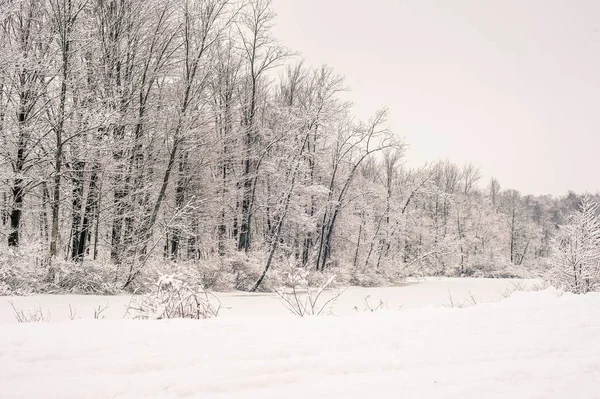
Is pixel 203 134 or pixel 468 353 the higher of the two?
pixel 203 134

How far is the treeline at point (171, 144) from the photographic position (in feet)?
38.2

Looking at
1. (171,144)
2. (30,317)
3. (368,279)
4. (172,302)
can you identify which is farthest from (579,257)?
(171,144)

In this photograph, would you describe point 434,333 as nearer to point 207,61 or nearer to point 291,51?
point 207,61

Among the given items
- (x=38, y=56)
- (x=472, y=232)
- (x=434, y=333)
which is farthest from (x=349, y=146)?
(x=472, y=232)

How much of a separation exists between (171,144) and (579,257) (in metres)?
16.2

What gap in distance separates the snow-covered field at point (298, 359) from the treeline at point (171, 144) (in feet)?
28.3

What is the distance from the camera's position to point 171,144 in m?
16.5

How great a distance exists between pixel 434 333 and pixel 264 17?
58.8ft

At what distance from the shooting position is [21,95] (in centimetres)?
1178

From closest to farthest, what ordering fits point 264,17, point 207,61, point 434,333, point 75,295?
point 434,333 → point 75,295 → point 207,61 → point 264,17

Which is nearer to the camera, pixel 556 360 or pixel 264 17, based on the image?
pixel 556 360

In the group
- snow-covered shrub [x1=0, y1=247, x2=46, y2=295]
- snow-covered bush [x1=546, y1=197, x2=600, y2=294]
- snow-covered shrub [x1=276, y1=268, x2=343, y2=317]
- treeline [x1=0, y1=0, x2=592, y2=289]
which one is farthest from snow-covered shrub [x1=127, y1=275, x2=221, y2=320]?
snow-covered bush [x1=546, y1=197, x2=600, y2=294]

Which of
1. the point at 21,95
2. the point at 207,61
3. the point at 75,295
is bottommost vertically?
the point at 75,295

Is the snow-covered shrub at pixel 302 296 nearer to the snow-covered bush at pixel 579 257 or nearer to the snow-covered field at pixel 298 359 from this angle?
the snow-covered field at pixel 298 359
